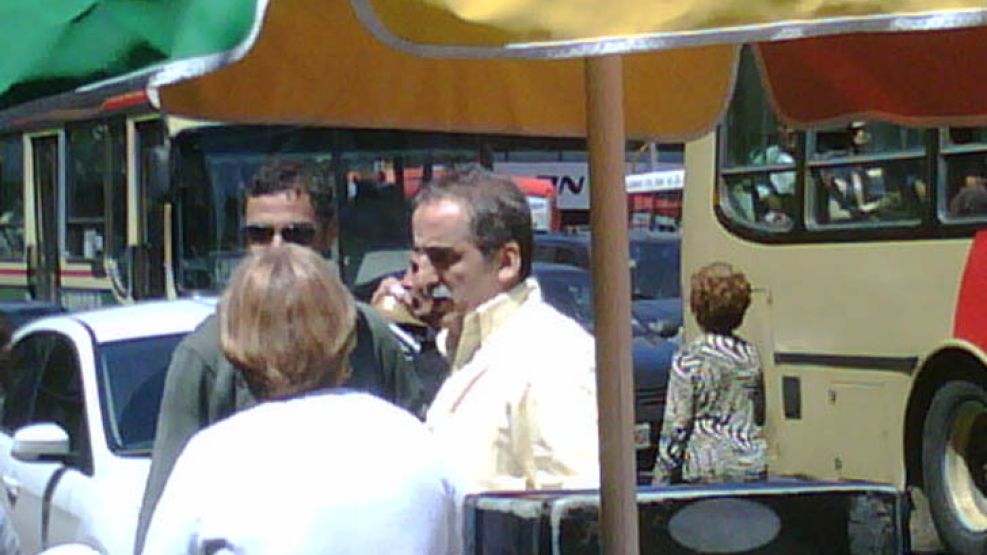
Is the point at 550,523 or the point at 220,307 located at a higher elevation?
the point at 220,307

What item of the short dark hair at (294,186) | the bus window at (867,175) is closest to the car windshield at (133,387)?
the short dark hair at (294,186)

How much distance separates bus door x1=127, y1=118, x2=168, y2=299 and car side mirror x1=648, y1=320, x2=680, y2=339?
353 centimetres

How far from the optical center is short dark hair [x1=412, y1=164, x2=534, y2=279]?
4.28 m

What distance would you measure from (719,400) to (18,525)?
285 centimetres

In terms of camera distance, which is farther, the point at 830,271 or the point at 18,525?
the point at 830,271

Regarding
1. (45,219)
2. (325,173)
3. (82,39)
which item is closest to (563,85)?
(82,39)

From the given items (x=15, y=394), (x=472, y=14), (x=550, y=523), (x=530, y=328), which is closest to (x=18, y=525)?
(x=15, y=394)

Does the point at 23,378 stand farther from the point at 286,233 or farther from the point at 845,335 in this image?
the point at 845,335

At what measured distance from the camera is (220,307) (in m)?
3.78

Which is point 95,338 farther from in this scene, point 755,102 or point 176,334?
point 755,102

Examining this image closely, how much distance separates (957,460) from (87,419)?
4214mm

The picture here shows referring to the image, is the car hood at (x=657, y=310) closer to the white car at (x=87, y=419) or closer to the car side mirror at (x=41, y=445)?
the white car at (x=87, y=419)

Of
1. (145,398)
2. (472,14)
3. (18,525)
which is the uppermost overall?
(472,14)

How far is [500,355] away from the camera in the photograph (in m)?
4.04
